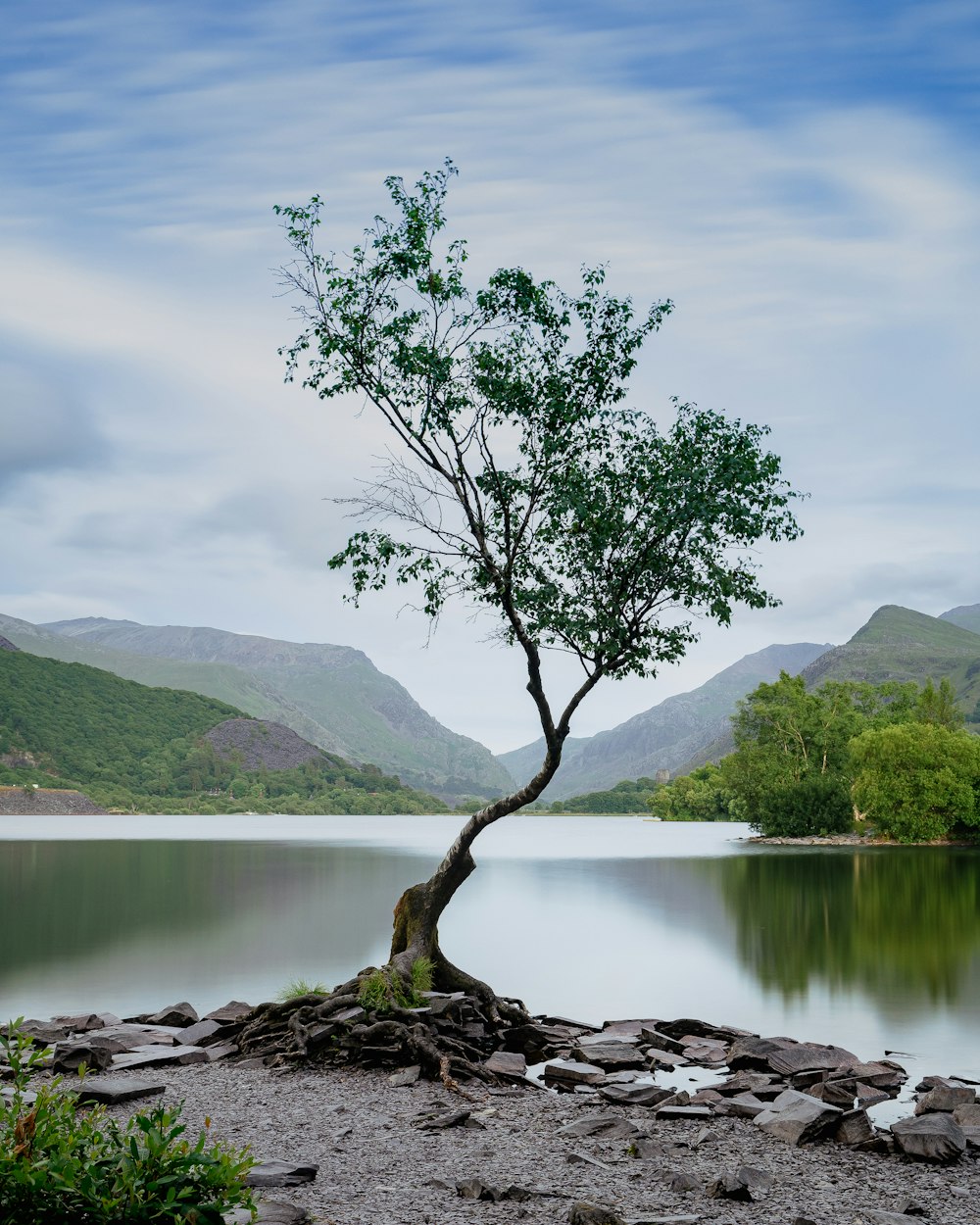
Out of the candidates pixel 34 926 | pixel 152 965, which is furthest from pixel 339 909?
pixel 152 965

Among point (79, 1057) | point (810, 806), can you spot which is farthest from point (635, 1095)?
point (810, 806)

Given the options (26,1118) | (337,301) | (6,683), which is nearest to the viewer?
(26,1118)

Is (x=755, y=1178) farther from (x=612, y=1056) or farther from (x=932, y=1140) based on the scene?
(x=612, y=1056)

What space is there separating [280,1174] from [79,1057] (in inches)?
216

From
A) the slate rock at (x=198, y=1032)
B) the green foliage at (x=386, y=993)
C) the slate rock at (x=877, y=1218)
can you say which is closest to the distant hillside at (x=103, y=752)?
the slate rock at (x=198, y=1032)

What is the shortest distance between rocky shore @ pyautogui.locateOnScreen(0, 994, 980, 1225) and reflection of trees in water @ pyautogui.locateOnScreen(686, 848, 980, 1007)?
8.70 meters

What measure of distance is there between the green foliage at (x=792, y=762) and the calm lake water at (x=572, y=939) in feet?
130

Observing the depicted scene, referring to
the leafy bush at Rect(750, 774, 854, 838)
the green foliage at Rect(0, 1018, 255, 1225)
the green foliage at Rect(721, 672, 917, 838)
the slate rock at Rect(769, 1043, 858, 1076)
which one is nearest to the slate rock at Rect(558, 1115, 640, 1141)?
the slate rock at Rect(769, 1043, 858, 1076)

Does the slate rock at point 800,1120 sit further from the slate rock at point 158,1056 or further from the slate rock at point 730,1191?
the slate rock at point 158,1056

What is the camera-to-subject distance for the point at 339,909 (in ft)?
117

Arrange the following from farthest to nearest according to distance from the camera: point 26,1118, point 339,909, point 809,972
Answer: point 339,909 < point 809,972 < point 26,1118

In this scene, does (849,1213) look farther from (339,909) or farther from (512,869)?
(512,869)

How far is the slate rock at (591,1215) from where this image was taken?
23.4ft

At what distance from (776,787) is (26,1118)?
97187mm
